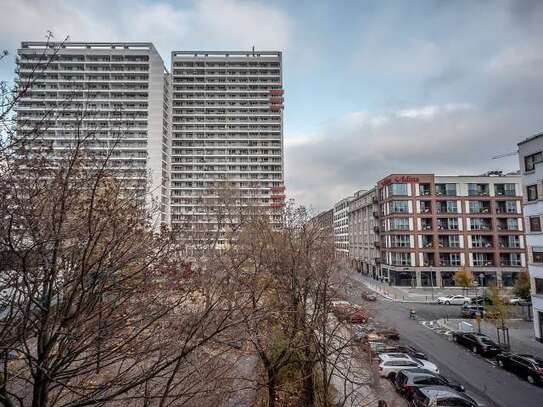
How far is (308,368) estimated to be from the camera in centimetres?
1265

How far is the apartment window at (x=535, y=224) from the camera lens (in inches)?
993

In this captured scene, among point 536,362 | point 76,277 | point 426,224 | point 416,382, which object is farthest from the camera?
point 426,224

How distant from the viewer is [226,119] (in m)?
74.9

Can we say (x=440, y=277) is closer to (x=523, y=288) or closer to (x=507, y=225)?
(x=507, y=225)

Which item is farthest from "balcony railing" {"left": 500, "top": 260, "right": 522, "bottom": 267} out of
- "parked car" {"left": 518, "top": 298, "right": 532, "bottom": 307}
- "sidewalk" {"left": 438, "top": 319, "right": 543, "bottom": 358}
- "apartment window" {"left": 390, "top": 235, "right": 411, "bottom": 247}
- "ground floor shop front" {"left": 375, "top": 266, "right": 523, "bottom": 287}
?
"sidewalk" {"left": 438, "top": 319, "right": 543, "bottom": 358}

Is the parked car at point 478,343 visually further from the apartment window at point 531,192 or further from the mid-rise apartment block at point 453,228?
the mid-rise apartment block at point 453,228

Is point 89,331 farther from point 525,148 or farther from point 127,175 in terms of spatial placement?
point 525,148

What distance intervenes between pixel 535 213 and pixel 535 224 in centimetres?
84

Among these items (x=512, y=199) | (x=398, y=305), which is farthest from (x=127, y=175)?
(x=512, y=199)

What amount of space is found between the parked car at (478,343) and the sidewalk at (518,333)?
276 cm

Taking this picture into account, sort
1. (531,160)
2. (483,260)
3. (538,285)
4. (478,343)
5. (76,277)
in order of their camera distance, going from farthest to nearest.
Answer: (483,260) < (531,160) < (538,285) < (478,343) < (76,277)

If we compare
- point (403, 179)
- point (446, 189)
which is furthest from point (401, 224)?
point (446, 189)

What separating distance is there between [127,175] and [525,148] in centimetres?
3107

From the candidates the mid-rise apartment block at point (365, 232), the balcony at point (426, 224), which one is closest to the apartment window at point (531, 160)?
the balcony at point (426, 224)
